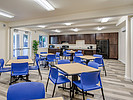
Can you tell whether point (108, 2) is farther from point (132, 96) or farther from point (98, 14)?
point (132, 96)

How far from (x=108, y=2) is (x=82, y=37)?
23.2ft

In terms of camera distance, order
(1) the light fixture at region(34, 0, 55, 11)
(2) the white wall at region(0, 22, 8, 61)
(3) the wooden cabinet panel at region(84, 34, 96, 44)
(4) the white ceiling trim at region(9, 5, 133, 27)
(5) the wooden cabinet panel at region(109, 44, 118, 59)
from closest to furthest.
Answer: (1) the light fixture at region(34, 0, 55, 11) → (4) the white ceiling trim at region(9, 5, 133, 27) → (2) the white wall at region(0, 22, 8, 61) → (5) the wooden cabinet panel at region(109, 44, 118, 59) → (3) the wooden cabinet panel at region(84, 34, 96, 44)

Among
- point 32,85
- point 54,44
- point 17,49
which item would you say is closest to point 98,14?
point 32,85

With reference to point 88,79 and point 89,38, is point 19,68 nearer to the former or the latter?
point 88,79

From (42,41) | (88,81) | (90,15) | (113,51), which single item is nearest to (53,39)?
(42,41)

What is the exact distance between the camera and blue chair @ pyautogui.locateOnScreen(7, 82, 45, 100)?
3.78ft

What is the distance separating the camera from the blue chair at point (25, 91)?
115cm

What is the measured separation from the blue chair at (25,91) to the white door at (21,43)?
6669 mm

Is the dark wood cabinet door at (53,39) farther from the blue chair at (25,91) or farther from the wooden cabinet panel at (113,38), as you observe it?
the blue chair at (25,91)

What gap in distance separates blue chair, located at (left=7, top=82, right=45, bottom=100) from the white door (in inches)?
263

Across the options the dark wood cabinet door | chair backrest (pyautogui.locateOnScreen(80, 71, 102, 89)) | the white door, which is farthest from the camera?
the dark wood cabinet door

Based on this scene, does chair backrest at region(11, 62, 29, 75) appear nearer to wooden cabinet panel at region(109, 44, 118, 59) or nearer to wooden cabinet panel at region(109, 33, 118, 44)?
wooden cabinet panel at region(109, 44, 118, 59)

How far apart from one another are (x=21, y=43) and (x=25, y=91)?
7.10 meters

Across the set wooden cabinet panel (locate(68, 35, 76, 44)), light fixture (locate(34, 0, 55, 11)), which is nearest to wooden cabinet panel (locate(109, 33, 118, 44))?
wooden cabinet panel (locate(68, 35, 76, 44))
